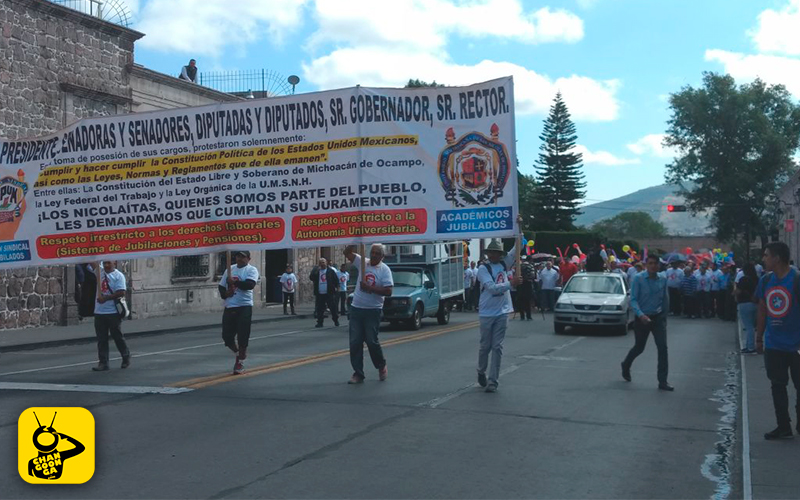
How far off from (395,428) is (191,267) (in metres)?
23.2

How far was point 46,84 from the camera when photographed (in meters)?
24.2

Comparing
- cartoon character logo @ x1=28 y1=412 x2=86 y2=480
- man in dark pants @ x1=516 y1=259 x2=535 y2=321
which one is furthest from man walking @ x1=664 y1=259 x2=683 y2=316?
cartoon character logo @ x1=28 y1=412 x2=86 y2=480

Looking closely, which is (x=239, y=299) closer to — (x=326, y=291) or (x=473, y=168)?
(x=473, y=168)

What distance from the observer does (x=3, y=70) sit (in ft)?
74.6

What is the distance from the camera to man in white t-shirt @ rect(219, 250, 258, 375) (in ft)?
38.6

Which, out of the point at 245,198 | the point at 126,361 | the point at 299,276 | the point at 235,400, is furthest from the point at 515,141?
the point at 299,276

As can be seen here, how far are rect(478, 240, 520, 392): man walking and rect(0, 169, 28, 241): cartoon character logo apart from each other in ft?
22.5

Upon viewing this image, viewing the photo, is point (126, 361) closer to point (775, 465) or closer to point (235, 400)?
point (235, 400)

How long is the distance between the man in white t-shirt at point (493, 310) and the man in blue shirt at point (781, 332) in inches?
132

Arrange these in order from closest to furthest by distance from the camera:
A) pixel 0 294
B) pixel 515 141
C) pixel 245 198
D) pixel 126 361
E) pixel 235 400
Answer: pixel 235 400 < pixel 515 141 < pixel 245 198 < pixel 126 361 < pixel 0 294

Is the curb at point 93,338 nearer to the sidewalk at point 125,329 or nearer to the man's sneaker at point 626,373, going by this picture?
the sidewalk at point 125,329

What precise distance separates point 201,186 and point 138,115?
4.72 feet

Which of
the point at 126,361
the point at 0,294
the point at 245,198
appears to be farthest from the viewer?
the point at 0,294

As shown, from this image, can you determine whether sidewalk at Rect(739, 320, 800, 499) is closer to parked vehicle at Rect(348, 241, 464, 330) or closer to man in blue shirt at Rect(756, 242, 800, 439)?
man in blue shirt at Rect(756, 242, 800, 439)
